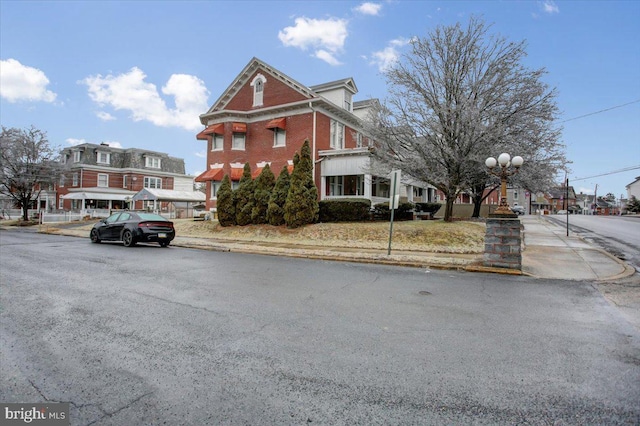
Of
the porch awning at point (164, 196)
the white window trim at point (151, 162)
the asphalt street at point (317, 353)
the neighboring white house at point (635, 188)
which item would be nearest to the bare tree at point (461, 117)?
the asphalt street at point (317, 353)

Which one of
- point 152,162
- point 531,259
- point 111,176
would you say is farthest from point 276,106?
point 111,176

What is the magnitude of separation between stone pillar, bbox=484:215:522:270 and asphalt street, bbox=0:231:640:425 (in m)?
2.20

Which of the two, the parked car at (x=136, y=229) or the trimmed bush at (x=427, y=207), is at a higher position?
the trimmed bush at (x=427, y=207)

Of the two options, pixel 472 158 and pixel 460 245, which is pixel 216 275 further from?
pixel 472 158

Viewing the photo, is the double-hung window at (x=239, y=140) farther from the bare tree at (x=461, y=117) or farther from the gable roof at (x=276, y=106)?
the bare tree at (x=461, y=117)

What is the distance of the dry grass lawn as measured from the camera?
14.0 m

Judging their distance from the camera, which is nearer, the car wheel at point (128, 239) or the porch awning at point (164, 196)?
the car wheel at point (128, 239)

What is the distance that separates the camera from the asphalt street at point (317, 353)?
276cm

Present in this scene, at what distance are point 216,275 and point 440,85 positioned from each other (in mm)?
15593

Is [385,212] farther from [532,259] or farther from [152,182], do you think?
[152,182]

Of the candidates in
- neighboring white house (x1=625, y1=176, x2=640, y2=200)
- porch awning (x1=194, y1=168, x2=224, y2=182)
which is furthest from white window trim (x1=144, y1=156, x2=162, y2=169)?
neighboring white house (x1=625, y1=176, x2=640, y2=200)

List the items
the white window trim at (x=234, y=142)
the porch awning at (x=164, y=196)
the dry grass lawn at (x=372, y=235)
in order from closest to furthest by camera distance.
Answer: the dry grass lawn at (x=372, y=235) < the white window trim at (x=234, y=142) < the porch awning at (x=164, y=196)

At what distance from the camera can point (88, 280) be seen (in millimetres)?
7688
